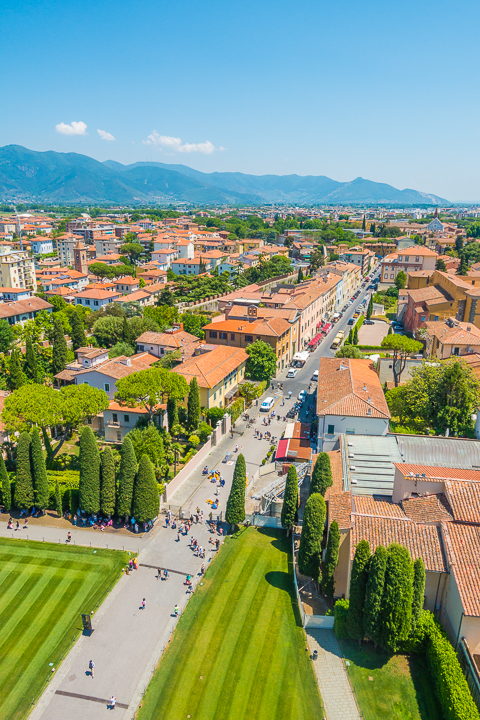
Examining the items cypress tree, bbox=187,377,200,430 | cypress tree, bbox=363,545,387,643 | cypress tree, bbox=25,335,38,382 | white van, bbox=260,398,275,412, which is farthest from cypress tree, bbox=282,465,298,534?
cypress tree, bbox=25,335,38,382

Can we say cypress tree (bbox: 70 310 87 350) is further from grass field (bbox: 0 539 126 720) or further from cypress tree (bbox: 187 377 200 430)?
grass field (bbox: 0 539 126 720)

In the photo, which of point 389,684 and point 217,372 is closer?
point 389,684

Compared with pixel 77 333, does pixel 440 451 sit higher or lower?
higher

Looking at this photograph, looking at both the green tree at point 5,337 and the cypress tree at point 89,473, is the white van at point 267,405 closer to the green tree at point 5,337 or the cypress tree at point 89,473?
the cypress tree at point 89,473

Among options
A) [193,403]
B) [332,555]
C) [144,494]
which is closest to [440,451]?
[332,555]

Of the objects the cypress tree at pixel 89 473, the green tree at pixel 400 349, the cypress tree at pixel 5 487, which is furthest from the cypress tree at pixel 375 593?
the green tree at pixel 400 349

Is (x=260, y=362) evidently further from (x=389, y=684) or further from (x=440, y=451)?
(x=389, y=684)

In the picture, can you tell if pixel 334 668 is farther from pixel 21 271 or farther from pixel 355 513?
pixel 21 271
